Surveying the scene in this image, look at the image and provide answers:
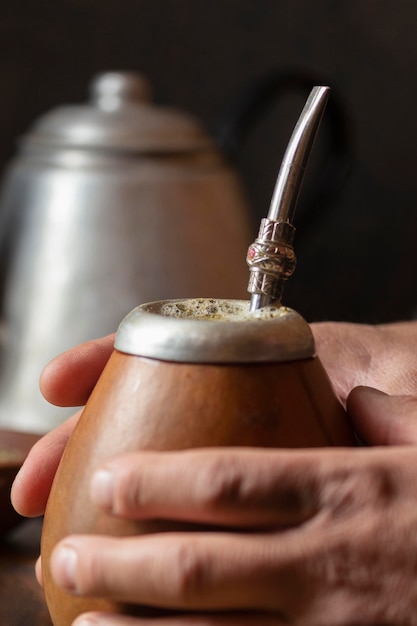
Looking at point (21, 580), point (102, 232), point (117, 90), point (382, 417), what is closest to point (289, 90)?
point (117, 90)

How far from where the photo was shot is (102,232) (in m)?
1.14

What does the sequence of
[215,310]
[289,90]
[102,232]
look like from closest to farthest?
[215,310] < [102,232] < [289,90]

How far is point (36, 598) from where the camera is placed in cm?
65

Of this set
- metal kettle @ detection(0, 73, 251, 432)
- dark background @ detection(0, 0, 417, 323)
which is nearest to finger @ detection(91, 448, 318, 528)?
metal kettle @ detection(0, 73, 251, 432)

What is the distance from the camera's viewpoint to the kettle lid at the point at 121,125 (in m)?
1.18

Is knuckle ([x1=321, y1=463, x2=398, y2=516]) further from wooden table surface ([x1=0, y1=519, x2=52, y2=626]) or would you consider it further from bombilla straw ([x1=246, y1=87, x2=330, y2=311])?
wooden table surface ([x1=0, y1=519, x2=52, y2=626])

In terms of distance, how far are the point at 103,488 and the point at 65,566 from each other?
0.04m

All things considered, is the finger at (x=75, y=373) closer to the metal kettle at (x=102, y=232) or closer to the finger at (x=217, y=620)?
the finger at (x=217, y=620)

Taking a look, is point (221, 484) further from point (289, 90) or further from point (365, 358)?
point (289, 90)

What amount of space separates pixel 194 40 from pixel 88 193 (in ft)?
1.90

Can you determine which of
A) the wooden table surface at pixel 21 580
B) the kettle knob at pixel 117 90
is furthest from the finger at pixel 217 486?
the kettle knob at pixel 117 90

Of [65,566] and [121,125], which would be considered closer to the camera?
[65,566]

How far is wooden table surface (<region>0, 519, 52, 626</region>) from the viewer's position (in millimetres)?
620

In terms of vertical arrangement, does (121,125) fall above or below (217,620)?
above
